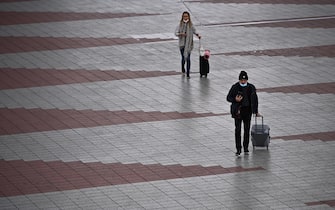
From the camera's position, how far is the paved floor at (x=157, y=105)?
16953mm

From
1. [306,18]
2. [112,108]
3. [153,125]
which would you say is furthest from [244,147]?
[306,18]

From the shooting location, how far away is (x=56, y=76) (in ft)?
80.5

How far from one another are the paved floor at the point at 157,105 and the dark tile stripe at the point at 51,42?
0.20 feet

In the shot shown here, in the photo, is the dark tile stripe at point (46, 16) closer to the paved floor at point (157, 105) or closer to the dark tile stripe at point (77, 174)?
the paved floor at point (157, 105)

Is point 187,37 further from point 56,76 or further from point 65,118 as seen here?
point 65,118

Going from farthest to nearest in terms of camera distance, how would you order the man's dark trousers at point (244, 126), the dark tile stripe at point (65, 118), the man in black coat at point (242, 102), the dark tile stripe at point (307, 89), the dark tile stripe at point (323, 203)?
the dark tile stripe at point (307, 89) → the dark tile stripe at point (65, 118) → the man's dark trousers at point (244, 126) → the man in black coat at point (242, 102) → the dark tile stripe at point (323, 203)

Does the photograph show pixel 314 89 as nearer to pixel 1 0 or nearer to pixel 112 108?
pixel 112 108

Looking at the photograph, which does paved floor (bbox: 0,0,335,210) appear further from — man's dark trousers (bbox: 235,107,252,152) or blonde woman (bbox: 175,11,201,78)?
blonde woman (bbox: 175,11,201,78)

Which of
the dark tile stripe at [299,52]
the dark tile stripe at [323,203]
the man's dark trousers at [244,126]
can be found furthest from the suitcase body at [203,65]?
the dark tile stripe at [323,203]

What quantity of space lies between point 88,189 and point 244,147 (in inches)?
135

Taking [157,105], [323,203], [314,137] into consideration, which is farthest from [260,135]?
[157,105]

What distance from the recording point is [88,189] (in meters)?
17.0

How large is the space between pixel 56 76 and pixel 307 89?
6.33m

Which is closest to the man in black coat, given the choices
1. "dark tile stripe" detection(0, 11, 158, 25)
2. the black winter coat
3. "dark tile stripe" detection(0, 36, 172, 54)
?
the black winter coat
